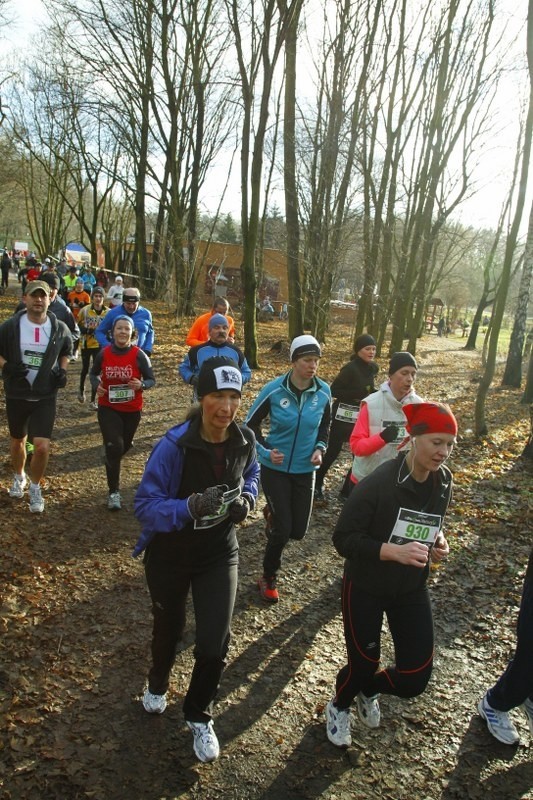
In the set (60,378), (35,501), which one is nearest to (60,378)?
(60,378)

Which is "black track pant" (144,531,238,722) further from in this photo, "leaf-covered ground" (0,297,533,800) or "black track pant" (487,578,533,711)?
"black track pant" (487,578,533,711)

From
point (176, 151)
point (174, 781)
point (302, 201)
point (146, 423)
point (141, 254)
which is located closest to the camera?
point (174, 781)

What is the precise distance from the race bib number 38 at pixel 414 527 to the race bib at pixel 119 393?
385 centimetres

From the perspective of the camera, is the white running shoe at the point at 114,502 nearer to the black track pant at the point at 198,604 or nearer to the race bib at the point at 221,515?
the black track pant at the point at 198,604

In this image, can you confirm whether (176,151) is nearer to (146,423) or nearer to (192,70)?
(192,70)

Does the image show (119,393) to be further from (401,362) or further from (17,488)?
(401,362)

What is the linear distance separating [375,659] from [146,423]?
7.70 meters

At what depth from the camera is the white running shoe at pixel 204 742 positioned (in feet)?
10.3

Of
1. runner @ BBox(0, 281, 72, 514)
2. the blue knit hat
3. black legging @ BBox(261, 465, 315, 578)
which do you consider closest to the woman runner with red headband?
black legging @ BBox(261, 465, 315, 578)

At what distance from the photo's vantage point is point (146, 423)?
10211 millimetres

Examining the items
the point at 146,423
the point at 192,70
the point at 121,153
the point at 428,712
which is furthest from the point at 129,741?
the point at 121,153

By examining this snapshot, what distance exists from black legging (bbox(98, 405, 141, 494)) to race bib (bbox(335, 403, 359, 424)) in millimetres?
2659

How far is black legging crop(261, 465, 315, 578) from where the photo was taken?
4656 mm

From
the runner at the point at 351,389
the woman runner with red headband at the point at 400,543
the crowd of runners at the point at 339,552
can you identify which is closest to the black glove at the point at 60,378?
the crowd of runners at the point at 339,552
